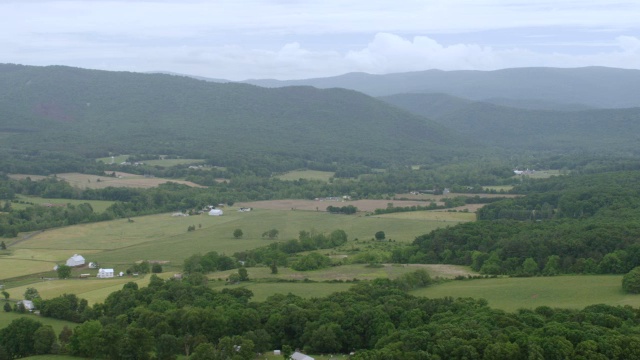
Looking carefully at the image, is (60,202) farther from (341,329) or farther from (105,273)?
(341,329)

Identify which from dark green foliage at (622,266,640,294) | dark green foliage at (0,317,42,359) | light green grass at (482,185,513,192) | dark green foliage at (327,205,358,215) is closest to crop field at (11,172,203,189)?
dark green foliage at (327,205,358,215)

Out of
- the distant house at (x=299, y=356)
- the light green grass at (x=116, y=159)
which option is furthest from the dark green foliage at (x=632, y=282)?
the light green grass at (x=116, y=159)

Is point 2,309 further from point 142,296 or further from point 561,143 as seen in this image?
point 561,143

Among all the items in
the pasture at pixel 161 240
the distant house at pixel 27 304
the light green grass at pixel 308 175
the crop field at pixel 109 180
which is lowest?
the light green grass at pixel 308 175

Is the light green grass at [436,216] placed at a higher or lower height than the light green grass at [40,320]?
lower

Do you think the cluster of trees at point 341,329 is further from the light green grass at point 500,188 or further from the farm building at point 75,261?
the light green grass at point 500,188

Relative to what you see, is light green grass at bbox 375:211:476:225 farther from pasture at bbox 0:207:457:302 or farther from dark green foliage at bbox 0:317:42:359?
dark green foliage at bbox 0:317:42:359
